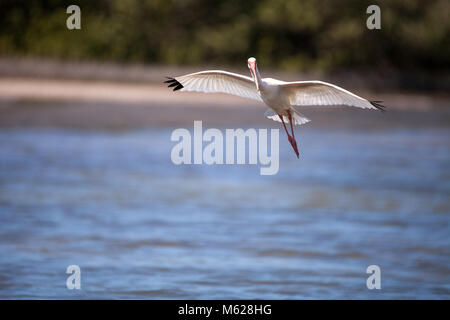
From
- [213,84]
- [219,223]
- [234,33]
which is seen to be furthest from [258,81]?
[234,33]

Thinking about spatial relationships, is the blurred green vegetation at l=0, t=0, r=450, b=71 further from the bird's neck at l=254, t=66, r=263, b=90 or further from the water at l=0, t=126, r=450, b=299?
the bird's neck at l=254, t=66, r=263, b=90

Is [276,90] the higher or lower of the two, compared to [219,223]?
higher

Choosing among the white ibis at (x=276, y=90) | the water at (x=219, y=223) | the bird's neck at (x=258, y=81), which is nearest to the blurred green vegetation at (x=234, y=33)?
the water at (x=219, y=223)

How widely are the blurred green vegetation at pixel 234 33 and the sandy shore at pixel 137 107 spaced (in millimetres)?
3121

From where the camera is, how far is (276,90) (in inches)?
399

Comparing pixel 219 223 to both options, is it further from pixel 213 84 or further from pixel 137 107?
pixel 137 107

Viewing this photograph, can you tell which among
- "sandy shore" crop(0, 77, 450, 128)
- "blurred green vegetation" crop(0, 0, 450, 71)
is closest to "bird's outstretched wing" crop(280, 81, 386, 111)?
"sandy shore" crop(0, 77, 450, 128)

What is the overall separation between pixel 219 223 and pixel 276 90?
27.7ft

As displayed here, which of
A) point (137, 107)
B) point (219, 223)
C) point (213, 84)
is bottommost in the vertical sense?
point (219, 223)

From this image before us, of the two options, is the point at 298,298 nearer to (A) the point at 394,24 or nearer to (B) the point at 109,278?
(B) the point at 109,278

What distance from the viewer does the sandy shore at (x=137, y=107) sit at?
34438 millimetres

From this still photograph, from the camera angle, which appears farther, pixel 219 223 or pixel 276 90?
pixel 219 223

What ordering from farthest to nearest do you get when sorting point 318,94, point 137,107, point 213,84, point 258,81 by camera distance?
point 137,107 < point 213,84 < point 318,94 < point 258,81
